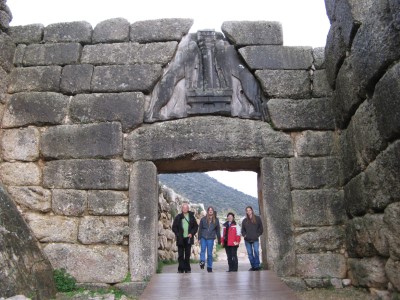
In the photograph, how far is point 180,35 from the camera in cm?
589

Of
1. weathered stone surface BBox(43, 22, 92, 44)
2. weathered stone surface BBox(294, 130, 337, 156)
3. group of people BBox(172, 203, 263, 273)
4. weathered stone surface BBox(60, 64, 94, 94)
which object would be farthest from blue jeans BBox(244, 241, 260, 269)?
weathered stone surface BBox(43, 22, 92, 44)

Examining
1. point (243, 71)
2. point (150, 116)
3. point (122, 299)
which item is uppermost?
point (243, 71)

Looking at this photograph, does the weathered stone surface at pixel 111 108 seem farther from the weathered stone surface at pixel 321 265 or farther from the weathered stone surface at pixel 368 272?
the weathered stone surface at pixel 368 272

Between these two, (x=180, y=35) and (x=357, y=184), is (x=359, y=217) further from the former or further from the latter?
(x=180, y=35)

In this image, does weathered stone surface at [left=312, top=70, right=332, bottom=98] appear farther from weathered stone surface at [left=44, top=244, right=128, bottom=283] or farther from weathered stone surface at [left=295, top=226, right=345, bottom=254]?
weathered stone surface at [left=44, top=244, right=128, bottom=283]

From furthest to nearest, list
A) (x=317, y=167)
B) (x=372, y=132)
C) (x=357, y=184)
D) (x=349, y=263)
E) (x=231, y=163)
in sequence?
(x=231, y=163) < (x=317, y=167) < (x=349, y=263) < (x=357, y=184) < (x=372, y=132)

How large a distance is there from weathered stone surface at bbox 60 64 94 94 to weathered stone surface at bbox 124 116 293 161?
102 cm

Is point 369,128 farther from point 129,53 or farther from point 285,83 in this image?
point 129,53

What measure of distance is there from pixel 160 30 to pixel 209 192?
1154 inches

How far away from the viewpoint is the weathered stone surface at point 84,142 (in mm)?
5422

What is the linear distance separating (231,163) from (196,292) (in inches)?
77.9

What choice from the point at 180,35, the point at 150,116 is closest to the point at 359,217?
the point at 150,116

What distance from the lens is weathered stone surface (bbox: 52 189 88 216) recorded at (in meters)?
5.25

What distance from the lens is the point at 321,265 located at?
16.5 ft
